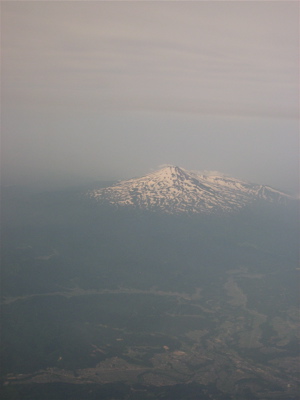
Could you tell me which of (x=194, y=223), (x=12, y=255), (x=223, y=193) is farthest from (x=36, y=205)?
(x=223, y=193)

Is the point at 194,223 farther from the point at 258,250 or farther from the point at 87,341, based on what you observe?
the point at 87,341

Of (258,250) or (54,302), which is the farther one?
(258,250)

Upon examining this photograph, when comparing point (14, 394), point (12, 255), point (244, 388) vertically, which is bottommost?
point (244, 388)

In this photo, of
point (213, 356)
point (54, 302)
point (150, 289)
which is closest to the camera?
point (213, 356)

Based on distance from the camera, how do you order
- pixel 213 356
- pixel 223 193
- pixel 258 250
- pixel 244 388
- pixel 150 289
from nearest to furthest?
pixel 244 388, pixel 213 356, pixel 150 289, pixel 258 250, pixel 223 193

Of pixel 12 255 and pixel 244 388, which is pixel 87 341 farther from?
pixel 12 255

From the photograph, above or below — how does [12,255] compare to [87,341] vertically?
above

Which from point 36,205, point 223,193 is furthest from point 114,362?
point 223,193
